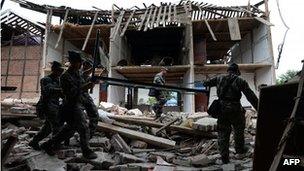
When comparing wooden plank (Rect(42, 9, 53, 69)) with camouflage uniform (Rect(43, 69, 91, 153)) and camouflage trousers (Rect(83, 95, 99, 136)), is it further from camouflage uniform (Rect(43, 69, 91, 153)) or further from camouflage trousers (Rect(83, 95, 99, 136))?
camouflage uniform (Rect(43, 69, 91, 153))

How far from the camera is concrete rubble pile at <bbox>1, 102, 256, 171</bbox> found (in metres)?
5.41

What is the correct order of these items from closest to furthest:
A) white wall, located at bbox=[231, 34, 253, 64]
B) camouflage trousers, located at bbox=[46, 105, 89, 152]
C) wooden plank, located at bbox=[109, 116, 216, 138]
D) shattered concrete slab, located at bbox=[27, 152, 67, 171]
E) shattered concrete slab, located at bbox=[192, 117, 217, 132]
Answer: shattered concrete slab, located at bbox=[27, 152, 67, 171] → camouflage trousers, located at bbox=[46, 105, 89, 152] → shattered concrete slab, located at bbox=[192, 117, 217, 132] → wooden plank, located at bbox=[109, 116, 216, 138] → white wall, located at bbox=[231, 34, 253, 64]

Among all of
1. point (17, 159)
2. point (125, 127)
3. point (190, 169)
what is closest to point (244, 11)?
point (125, 127)

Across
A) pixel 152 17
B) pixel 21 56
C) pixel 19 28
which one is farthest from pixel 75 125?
pixel 19 28

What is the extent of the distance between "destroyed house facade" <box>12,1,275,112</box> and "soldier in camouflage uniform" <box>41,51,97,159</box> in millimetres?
9840

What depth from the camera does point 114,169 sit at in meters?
5.33

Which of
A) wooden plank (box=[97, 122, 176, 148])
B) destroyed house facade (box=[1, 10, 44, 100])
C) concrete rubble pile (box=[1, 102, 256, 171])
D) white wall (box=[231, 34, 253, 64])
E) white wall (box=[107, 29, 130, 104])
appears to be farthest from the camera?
white wall (box=[231, 34, 253, 64])

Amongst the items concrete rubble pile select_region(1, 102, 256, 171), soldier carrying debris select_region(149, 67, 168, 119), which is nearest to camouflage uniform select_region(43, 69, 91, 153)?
concrete rubble pile select_region(1, 102, 256, 171)

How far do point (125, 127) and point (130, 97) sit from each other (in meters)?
10.9

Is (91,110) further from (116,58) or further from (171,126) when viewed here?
(116,58)

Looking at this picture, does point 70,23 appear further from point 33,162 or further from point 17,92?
point 33,162

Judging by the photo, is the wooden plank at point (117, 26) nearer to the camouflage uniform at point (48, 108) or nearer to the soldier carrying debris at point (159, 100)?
the soldier carrying debris at point (159, 100)

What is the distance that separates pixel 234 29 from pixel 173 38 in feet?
15.9

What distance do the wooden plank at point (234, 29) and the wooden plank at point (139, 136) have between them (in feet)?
31.8
